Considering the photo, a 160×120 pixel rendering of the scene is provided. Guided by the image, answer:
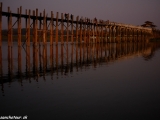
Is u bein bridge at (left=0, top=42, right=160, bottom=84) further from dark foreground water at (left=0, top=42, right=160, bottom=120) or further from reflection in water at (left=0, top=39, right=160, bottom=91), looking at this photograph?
dark foreground water at (left=0, top=42, right=160, bottom=120)

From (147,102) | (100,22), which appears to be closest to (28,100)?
(147,102)

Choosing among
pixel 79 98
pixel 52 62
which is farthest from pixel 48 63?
pixel 79 98

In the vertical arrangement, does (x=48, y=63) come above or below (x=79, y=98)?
above

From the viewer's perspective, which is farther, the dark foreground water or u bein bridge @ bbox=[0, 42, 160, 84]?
u bein bridge @ bbox=[0, 42, 160, 84]

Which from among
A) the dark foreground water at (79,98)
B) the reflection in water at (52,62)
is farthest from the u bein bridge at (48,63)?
the dark foreground water at (79,98)

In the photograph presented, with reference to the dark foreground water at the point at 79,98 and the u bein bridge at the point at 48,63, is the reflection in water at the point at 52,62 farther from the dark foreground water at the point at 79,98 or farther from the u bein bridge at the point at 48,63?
the dark foreground water at the point at 79,98

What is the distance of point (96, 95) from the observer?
682 cm

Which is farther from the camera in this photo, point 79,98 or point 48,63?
point 48,63

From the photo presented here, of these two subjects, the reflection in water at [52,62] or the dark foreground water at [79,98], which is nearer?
the dark foreground water at [79,98]

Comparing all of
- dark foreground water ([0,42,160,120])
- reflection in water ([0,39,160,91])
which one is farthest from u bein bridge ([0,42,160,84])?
dark foreground water ([0,42,160,120])

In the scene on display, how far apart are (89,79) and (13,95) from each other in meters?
3.48

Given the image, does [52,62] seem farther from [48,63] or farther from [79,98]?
[79,98]

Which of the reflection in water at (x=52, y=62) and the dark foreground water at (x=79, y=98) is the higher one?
the reflection in water at (x=52, y=62)

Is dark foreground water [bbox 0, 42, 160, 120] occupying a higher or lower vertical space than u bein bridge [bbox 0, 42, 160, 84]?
lower
